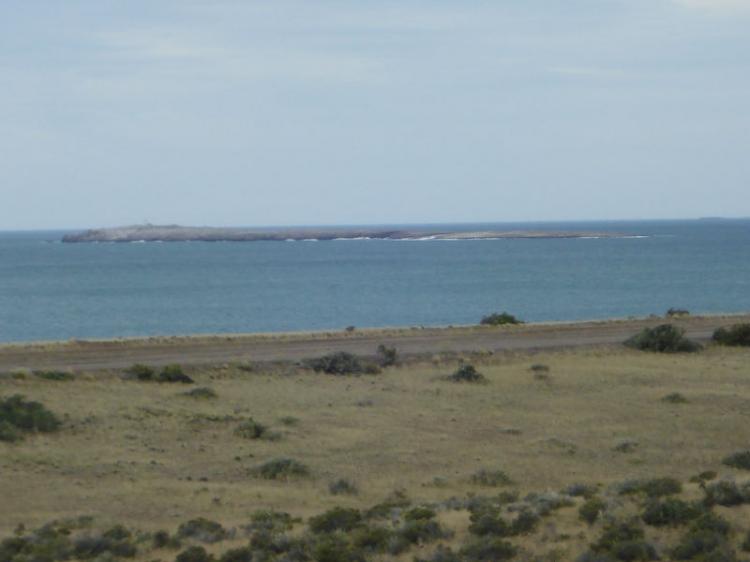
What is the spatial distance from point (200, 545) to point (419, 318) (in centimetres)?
5924

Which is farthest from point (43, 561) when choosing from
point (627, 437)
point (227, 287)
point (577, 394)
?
point (227, 287)

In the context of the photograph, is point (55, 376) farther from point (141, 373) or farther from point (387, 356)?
point (387, 356)

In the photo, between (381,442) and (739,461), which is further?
(381,442)

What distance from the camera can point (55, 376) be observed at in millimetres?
28531

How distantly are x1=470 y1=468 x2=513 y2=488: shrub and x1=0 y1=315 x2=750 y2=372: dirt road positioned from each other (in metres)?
14.3

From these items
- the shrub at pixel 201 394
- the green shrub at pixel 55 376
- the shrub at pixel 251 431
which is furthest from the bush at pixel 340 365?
the shrub at pixel 251 431

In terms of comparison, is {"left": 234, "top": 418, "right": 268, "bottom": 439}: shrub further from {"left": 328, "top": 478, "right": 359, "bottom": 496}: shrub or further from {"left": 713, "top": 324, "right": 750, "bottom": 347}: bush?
{"left": 713, "top": 324, "right": 750, "bottom": 347}: bush

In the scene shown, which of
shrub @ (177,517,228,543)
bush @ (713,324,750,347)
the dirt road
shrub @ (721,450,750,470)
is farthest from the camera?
bush @ (713,324,750,347)

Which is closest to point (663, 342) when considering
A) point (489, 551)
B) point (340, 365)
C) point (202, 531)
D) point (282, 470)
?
point (340, 365)

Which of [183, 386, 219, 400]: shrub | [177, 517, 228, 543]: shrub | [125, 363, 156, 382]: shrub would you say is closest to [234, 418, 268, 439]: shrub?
[183, 386, 219, 400]: shrub

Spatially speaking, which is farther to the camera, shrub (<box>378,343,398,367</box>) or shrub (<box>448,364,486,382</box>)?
shrub (<box>378,343,398,367</box>)

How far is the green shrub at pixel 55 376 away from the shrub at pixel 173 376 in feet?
6.87

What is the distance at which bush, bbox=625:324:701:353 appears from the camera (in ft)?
119

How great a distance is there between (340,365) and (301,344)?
619cm
